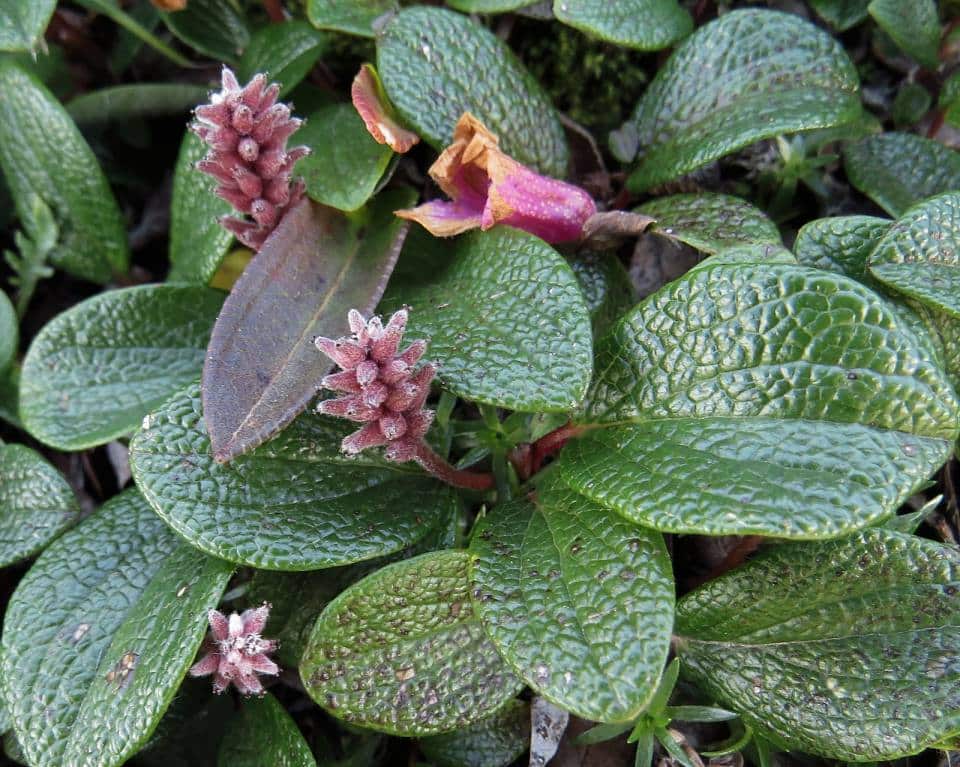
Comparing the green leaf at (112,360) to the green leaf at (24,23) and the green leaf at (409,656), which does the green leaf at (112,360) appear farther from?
the green leaf at (409,656)

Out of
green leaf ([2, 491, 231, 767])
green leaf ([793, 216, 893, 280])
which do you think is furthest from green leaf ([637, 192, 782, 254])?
green leaf ([2, 491, 231, 767])

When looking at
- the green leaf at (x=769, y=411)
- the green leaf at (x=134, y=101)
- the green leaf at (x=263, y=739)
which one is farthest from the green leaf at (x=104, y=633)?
the green leaf at (x=134, y=101)

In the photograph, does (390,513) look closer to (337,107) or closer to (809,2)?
(337,107)

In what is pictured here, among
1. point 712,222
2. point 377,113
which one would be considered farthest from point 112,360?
point 712,222

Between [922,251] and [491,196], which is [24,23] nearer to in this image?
[491,196]

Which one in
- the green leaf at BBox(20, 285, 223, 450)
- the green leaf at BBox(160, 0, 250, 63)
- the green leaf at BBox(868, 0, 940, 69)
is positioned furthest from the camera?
the green leaf at BBox(160, 0, 250, 63)

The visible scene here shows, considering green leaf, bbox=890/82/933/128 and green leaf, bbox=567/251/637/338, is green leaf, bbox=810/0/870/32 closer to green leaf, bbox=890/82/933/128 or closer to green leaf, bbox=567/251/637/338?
green leaf, bbox=890/82/933/128
